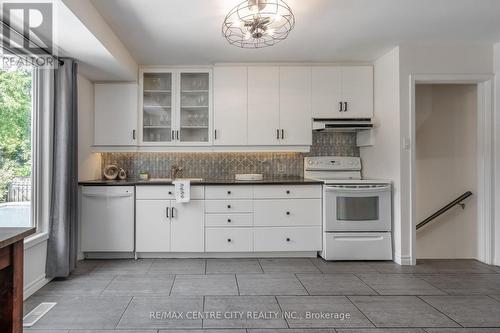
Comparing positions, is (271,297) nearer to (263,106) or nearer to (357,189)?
(357,189)

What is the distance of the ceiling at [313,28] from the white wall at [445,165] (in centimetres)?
81

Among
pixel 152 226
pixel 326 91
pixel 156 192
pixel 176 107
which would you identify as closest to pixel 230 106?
pixel 176 107

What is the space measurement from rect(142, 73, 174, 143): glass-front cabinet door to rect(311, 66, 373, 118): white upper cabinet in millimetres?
1808

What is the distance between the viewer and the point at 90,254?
382 cm

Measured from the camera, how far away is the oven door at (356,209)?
12.3ft

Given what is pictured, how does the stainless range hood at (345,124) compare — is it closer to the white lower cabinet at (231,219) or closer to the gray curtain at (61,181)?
the white lower cabinet at (231,219)

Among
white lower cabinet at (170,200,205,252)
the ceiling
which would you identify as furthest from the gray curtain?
white lower cabinet at (170,200,205,252)

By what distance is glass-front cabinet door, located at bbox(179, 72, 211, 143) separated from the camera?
13.9ft

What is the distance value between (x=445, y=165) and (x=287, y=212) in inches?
81.5

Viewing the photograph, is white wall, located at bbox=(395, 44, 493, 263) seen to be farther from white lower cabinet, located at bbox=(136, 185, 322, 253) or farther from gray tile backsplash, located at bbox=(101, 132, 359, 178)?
gray tile backsplash, located at bbox=(101, 132, 359, 178)

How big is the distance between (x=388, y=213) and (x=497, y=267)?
123 centimetres

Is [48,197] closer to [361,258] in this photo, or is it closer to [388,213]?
[361,258]
